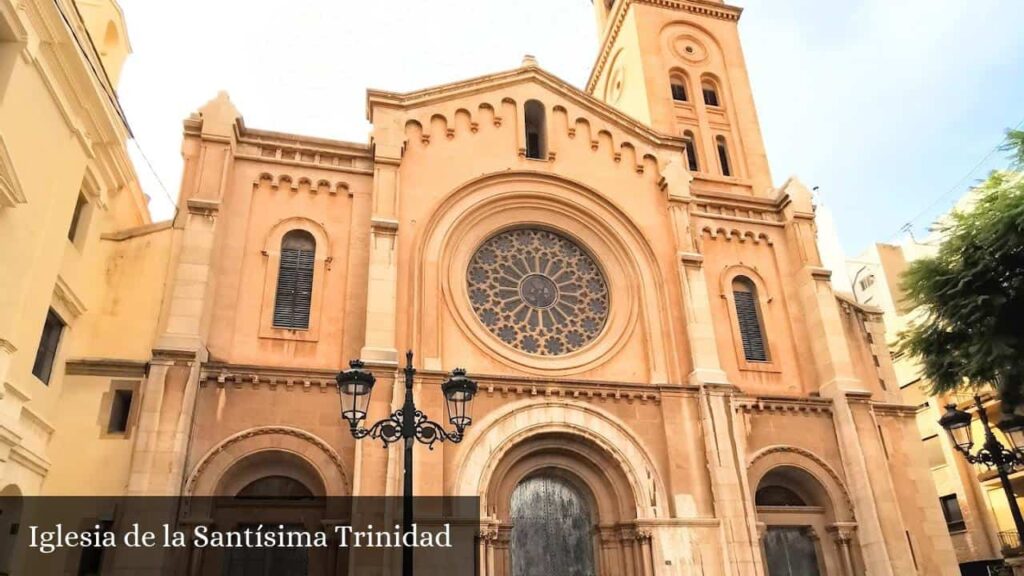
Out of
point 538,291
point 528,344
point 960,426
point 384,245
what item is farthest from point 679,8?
point 960,426

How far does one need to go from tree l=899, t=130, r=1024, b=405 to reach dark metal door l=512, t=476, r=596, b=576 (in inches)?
383

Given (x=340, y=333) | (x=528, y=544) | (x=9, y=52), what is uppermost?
(x=9, y=52)

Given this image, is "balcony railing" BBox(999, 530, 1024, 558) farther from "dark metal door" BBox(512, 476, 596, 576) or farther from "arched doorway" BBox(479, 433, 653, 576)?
"dark metal door" BBox(512, 476, 596, 576)

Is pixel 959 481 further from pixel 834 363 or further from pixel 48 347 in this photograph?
pixel 48 347

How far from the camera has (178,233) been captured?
16734 millimetres

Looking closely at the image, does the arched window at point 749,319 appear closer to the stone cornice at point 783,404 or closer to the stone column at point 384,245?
the stone cornice at point 783,404

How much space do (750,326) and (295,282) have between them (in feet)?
40.3

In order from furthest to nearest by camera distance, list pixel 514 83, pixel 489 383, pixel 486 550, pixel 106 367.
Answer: pixel 514 83 < pixel 489 383 < pixel 486 550 < pixel 106 367

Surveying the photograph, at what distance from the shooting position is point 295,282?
17391mm

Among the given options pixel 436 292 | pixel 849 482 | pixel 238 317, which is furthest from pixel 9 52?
pixel 849 482

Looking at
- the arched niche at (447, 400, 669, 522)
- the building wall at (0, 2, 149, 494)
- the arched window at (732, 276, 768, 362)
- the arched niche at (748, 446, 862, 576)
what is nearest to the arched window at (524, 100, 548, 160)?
the arched window at (732, 276, 768, 362)

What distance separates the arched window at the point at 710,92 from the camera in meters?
28.1

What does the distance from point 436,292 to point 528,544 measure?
6158mm

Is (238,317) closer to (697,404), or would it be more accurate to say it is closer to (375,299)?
(375,299)
